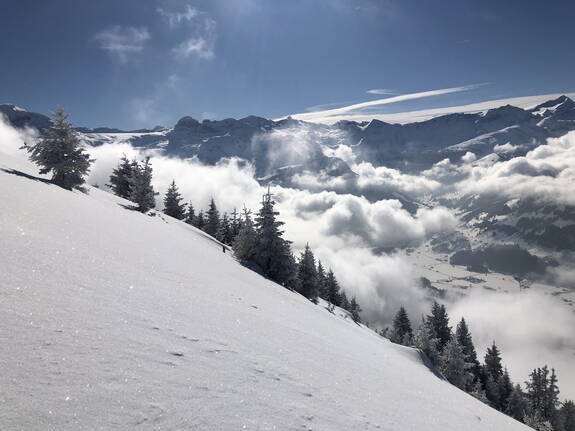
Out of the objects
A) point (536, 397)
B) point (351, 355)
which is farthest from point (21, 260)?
point (536, 397)

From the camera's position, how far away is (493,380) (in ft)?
193

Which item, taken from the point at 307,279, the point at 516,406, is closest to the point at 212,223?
the point at 307,279

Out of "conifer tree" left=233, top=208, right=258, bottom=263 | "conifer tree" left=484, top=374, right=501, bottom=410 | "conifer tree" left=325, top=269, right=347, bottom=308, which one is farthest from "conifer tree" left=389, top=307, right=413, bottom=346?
"conifer tree" left=233, top=208, right=258, bottom=263

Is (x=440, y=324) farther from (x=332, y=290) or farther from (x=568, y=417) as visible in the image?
(x=568, y=417)

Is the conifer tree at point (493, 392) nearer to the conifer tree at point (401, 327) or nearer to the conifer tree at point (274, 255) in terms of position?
the conifer tree at point (401, 327)

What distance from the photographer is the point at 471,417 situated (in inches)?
338

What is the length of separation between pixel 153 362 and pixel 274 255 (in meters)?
28.0

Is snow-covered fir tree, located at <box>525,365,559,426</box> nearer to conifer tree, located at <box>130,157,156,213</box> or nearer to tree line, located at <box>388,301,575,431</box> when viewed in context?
tree line, located at <box>388,301,575,431</box>

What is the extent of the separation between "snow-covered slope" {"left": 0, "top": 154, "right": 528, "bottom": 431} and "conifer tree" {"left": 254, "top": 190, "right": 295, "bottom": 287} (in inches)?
861

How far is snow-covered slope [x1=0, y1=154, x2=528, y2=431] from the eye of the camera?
137 inches

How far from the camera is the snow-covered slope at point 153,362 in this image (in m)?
3.48

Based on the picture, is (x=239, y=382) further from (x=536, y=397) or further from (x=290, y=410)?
(x=536, y=397)

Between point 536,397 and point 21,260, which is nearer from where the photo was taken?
point 21,260

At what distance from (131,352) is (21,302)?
6.55 ft
